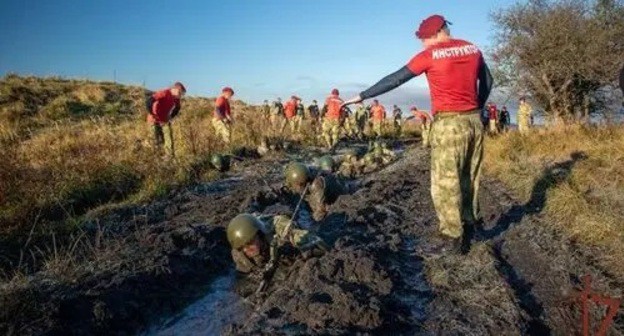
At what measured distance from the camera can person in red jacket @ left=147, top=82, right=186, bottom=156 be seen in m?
14.2

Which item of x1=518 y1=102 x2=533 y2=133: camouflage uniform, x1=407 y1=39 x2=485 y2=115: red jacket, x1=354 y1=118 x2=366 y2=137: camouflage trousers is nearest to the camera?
x1=407 y1=39 x2=485 y2=115: red jacket

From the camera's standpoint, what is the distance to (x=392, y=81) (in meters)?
5.51

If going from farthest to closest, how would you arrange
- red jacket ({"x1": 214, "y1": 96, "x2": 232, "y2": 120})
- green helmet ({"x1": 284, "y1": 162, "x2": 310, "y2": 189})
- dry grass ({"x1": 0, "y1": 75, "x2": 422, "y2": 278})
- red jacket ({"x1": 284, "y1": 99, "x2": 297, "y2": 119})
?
red jacket ({"x1": 284, "y1": 99, "x2": 297, "y2": 119}), red jacket ({"x1": 214, "y1": 96, "x2": 232, "y2": 120}), green helmet ({"x1": 284, "y1": 162, "x2": 310, "y2": 189}), dry grass ({"x1": 0, "y1": 75, "x2": 422, "y2": 278})

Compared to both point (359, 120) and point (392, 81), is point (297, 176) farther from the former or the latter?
point (359, 120)

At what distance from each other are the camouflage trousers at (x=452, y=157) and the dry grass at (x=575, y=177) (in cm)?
132

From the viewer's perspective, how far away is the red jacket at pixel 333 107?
793 inches

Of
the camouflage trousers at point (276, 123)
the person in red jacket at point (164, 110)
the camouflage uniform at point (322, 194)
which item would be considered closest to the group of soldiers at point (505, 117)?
the camouflage trousers at point (276, 123)

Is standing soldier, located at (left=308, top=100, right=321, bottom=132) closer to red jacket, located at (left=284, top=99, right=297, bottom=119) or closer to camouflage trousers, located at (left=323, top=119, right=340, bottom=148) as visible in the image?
red jacket, located at (left=284, top=99, right=297, bottom=119)

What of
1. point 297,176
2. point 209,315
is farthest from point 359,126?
point 209,315

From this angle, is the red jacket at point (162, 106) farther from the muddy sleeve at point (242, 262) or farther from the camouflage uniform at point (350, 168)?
the muddy sleeve at point (242, 262)

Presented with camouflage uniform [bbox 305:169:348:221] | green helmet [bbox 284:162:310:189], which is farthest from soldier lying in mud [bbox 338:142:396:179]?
green helmet [bbox 284:162:310:189]

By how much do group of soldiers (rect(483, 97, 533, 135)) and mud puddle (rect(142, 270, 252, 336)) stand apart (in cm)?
1586

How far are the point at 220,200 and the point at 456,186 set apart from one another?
479 centimetres

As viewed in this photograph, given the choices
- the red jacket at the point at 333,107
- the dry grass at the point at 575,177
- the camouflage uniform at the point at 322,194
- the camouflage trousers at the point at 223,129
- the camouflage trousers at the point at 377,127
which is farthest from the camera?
the camouflage trousers at the point at 377,127
